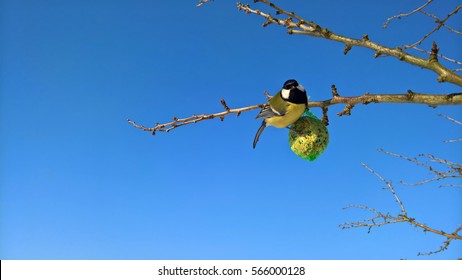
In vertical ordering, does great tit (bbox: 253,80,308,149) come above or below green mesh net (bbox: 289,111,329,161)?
above

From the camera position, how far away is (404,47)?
128 inches

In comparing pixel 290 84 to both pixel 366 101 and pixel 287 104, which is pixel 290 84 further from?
pixel 366 101

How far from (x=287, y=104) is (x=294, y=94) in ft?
0.32

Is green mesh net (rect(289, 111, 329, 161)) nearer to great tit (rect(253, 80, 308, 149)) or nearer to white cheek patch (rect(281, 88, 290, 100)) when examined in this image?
great tit (rect(253, 80, 308, 149))

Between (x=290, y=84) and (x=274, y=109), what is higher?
(x=290, y=84)

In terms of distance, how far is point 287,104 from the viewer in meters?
3.42

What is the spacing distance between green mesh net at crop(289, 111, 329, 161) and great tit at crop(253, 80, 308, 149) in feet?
0.27

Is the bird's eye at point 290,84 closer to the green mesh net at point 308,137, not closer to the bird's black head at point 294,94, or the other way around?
the bird's black head at point 294,94

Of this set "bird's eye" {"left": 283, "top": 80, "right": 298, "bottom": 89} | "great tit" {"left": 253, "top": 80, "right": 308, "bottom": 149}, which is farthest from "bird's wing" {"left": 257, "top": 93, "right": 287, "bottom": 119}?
"bird's eye" {"left": 283, "top": 80, "right": 298, "bottom": 89}

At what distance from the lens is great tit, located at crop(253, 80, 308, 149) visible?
3.38m

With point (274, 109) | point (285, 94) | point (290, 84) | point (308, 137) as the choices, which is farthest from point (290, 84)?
point (308, 137)
